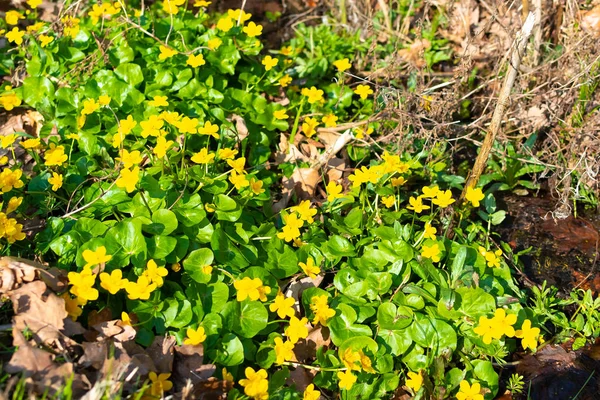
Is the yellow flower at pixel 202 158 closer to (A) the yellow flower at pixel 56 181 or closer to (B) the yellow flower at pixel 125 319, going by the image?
(A) the yellow flower at pixel 56 181

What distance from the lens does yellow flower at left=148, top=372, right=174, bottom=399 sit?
234 centimetres

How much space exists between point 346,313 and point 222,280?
0.59 metres

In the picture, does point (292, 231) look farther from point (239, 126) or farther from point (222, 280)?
point (239, 126)

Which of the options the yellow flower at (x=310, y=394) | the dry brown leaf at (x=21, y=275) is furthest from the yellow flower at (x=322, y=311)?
the dry brown leaf at (x=21, y=275)

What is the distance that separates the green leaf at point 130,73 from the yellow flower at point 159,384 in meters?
1.90

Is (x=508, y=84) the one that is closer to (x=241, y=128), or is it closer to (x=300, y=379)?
(x=241, y=128)

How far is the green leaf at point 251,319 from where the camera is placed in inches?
109

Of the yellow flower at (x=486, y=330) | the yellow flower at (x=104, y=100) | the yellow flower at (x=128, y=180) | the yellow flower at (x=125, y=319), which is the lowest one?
the yellow flower at (x=486, y=330)

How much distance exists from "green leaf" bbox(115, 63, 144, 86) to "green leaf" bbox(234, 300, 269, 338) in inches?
62.6

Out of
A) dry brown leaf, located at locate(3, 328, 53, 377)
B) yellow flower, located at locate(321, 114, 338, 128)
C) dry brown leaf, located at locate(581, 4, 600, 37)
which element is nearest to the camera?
dry brown leaf, located at locate(3, 328, 53, 377)

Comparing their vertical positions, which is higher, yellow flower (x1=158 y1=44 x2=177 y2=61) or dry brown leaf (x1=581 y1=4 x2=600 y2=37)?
dry brown leaf (x1=581 y1=4 x2=600 y2=37)

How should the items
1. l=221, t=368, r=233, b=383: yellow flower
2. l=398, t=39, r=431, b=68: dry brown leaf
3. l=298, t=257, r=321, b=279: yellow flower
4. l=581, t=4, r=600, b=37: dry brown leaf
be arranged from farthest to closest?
l=398, t=39, r=431, b=68: dry brown leaf → l=581, t=4, r=600, b=37: dry brown leaf → l=298, t=257, r=321, b=279: yellow flower → l=221, t=368, r=233, b=383: yellow flower

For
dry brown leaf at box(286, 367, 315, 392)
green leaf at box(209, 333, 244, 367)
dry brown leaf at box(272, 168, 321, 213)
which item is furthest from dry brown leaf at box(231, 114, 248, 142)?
dry brown leaf at box(286, 367, 315, 392)

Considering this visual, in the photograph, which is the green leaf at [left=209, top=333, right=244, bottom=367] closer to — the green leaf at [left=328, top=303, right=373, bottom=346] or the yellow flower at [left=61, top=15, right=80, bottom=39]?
the green leaf at [left=328, top=303, right=373, bottom=346]
